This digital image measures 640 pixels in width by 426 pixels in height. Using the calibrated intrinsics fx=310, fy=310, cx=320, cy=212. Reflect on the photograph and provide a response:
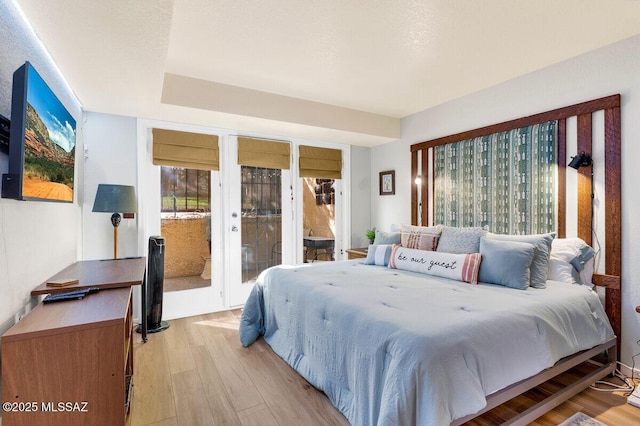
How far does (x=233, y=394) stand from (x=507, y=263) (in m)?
2.11

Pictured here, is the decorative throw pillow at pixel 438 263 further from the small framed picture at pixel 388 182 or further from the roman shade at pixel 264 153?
the roman shade at pixel 264 153

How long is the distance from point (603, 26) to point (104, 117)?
13.9ft

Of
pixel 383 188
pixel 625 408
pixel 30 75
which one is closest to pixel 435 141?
pixel 383 188

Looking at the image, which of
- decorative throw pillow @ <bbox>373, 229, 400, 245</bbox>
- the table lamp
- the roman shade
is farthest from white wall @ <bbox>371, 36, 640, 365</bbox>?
the table lamp

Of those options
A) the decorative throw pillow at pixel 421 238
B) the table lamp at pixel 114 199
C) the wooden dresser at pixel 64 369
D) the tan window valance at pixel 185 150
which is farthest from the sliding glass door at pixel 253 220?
the wooden dresser at pixel 64 369

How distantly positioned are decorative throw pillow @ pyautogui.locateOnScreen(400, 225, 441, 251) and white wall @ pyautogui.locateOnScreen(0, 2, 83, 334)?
9.12 ft

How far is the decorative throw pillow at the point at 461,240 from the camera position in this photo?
2.65 m

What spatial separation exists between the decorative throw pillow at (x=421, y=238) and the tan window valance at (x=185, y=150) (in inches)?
89.0

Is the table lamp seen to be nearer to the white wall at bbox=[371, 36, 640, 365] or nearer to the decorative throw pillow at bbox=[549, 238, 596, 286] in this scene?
the white wall at bbox=[371, 36, 640, 365]

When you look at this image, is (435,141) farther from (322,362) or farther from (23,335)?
(23,335)

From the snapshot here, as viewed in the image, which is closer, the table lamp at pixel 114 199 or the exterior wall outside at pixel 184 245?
the table lamp at pixel 114 199

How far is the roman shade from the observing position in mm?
3768

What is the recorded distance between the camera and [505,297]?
6.34 ft

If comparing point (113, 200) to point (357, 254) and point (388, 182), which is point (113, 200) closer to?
point (357, 254)
